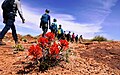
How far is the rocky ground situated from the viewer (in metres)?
9.29

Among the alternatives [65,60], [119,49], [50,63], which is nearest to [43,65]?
[50,63]

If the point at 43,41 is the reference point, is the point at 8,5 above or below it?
above

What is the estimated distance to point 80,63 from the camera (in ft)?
33.0

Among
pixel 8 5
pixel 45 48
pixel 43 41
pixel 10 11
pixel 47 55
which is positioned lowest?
pixel 47 55

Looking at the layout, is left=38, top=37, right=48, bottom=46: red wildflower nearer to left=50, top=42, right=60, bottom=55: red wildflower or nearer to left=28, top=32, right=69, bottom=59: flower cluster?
left=28, top=32, right=69, bottom=59: flower cluster

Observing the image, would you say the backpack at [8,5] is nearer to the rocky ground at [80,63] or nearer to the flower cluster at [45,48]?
the rocky ground at [80,63]

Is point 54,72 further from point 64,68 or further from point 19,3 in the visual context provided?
point 19,3

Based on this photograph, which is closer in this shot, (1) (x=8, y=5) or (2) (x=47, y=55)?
(2) (x=47, y=55)

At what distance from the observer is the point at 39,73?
9008 millimetres

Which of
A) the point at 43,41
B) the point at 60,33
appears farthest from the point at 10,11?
the point at 60,33

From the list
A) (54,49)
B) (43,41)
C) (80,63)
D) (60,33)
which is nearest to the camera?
(54,49)

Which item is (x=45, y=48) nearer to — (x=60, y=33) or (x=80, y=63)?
(x=80, y=63)

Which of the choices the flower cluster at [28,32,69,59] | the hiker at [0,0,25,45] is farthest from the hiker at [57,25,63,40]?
the flower cluster at [28,32,69,59]

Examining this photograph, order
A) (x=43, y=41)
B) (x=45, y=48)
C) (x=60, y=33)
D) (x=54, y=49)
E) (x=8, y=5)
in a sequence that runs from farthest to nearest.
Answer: (x=60, y=33)
(x=8, y=5)
(x=45, y=48)
(x=43, y=41)
(x=54, y=49)
